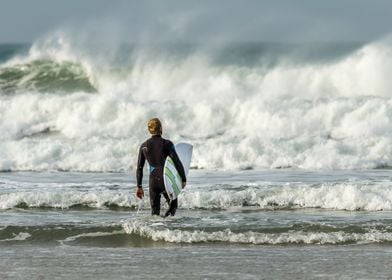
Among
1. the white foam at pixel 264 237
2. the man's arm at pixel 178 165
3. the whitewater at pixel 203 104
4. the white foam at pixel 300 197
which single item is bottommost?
the white foam at pixel 264 237

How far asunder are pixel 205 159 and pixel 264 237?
837 cm

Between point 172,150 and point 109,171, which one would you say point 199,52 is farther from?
point 172,150

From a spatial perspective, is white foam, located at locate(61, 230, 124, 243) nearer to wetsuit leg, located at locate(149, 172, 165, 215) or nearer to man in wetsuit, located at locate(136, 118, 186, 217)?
wetsuit leg, located at locate(149, 172, 165, 215)

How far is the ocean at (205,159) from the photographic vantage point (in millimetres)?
8827

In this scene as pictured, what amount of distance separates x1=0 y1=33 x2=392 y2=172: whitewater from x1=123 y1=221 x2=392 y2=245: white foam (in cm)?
745

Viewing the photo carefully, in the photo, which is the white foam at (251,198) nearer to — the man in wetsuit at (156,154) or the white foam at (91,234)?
the white foam at (91,234)

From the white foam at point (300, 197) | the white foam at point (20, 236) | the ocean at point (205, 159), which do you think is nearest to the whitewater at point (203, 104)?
the ocean at point (205, 159)

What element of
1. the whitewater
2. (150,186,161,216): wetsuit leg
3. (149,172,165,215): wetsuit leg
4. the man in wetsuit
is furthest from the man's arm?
the whitewater

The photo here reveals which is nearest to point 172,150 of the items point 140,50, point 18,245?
point 18,245

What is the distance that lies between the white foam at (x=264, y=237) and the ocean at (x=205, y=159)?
2 cm

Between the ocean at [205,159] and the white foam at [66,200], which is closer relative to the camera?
the ocean at [205,159]

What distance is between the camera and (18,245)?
9.81m

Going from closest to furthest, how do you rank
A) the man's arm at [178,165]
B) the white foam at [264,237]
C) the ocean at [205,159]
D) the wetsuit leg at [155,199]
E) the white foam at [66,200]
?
the ocean at [205,159] → the white foam at [264,237] → the man's arm at [178,165] → the wetsuit leg at [155,199] → the white foam at [66,200]

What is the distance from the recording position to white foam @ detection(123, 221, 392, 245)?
31.7ft
